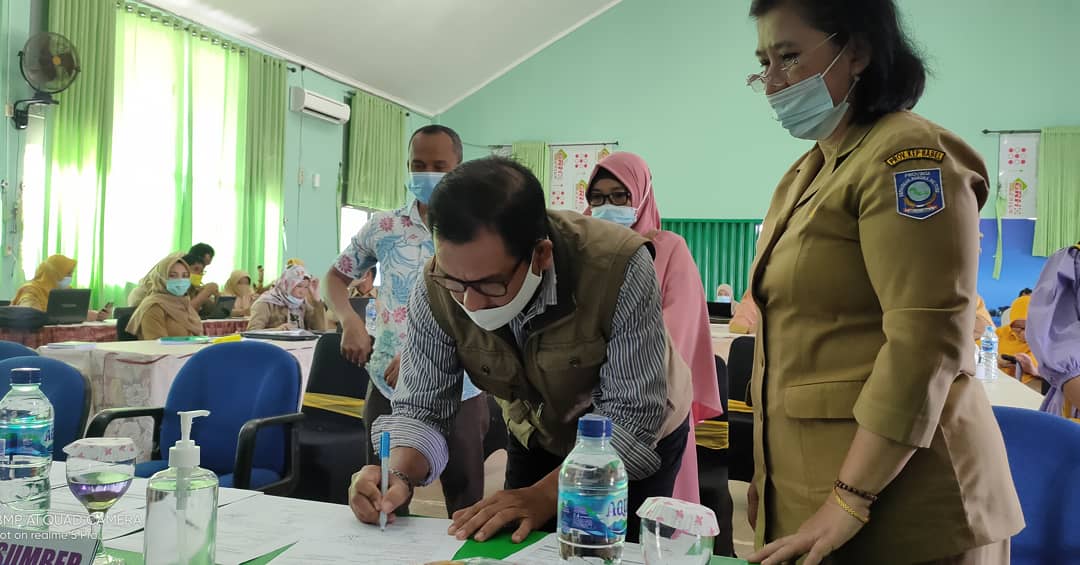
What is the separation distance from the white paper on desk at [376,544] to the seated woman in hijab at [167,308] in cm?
381

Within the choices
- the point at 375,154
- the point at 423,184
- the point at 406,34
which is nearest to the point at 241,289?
the point at 375,154

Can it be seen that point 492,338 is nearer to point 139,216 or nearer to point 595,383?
point 595,383

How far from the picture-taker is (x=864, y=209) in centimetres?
96

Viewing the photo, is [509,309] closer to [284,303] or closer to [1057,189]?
[284,303]

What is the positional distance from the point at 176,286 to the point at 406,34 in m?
5.39

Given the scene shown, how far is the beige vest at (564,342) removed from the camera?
122 centimetres

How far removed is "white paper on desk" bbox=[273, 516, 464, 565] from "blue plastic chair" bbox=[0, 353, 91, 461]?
1.41 meters

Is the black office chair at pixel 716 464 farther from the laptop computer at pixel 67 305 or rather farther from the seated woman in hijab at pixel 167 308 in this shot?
the laptop computer at pixel 67 305

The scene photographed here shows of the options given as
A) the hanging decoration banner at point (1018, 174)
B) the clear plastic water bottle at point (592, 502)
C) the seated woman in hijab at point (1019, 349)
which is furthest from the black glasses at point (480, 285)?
the hanging decoration banner at point (1018, 174)

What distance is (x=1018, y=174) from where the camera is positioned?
31.2 feet

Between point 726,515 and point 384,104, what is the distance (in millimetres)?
8917

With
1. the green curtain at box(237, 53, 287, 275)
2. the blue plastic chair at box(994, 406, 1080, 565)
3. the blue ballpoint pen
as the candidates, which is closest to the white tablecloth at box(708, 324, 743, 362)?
the blue plastic chair at box(994, 406, 1080, 565)

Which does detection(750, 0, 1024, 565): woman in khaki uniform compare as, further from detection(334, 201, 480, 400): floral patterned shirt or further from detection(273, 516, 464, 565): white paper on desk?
detection(334, 201, 480, 400): floral patterned shirt

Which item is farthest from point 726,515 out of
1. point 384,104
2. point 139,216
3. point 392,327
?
point 384,104
